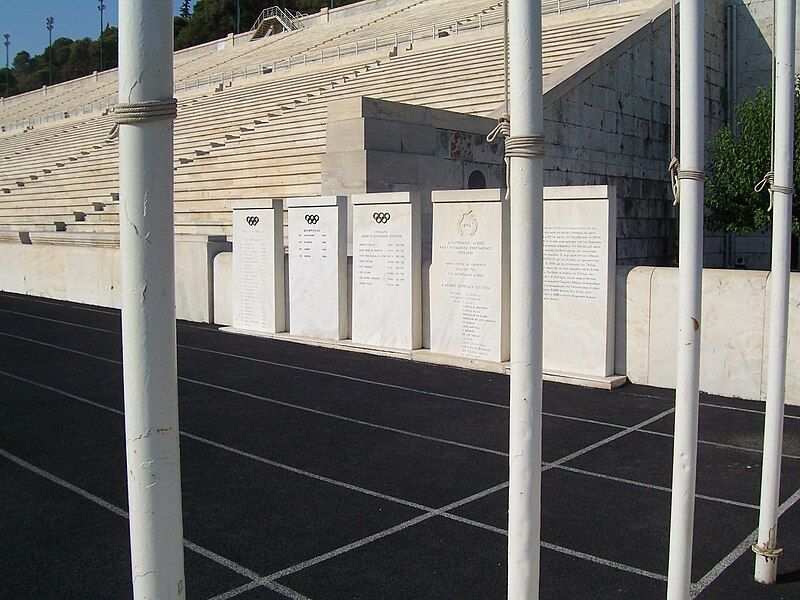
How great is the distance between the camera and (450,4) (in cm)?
3638

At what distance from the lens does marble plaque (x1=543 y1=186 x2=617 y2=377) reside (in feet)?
27.5

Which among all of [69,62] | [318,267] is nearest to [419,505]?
[318,267]

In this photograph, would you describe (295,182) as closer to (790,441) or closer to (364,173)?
(364,173)

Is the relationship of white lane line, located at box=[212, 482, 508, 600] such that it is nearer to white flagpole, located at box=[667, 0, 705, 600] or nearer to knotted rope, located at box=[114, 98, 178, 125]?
white flagpole, located at box=[667, 0, 705, 600]

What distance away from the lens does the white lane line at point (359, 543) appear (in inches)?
155

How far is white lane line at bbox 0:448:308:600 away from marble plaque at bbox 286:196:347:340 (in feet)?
18.1

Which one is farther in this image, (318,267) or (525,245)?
(318,267)

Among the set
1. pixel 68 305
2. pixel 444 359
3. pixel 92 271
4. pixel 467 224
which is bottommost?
pixel 444 359

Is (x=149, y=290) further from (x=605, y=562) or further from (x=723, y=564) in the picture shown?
(x=723, y=564)

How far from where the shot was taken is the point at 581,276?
8.57 meters

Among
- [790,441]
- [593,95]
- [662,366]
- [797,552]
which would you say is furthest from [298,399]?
[593,95]

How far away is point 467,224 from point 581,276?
1629mm

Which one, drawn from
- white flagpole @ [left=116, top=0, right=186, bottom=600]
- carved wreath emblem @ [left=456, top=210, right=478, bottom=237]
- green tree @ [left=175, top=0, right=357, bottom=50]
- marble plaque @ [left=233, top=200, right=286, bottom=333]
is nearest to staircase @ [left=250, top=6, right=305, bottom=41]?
green tree @ [left=175, top=0, right=357, bottom=50]

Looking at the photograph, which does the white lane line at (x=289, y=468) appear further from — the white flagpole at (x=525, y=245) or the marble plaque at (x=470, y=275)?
the marble plaque at (x=470, y=275)
